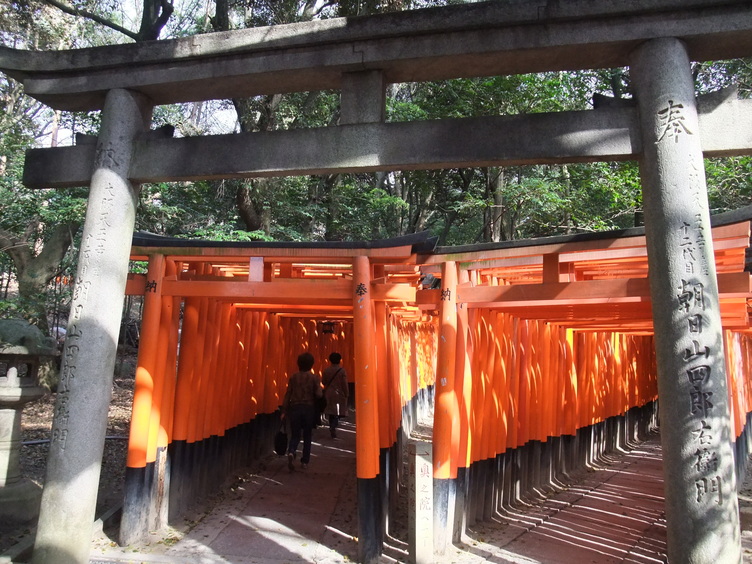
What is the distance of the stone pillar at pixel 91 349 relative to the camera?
162 inches

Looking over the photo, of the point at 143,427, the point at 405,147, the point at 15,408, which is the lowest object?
the point at 143,427

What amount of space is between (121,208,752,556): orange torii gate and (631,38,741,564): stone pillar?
126 centimetres

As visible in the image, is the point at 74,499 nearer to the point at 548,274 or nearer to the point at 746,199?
the point at 548,274

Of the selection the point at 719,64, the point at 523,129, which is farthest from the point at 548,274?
the point at 719,64

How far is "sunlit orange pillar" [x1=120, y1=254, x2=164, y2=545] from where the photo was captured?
598 centimetres

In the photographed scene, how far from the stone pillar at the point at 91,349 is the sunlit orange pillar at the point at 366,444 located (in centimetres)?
237

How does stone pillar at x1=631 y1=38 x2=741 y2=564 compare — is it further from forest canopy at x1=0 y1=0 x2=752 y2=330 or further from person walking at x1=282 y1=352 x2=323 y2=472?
forest canopy at x1=0 y1=0 x2=752 y2=330

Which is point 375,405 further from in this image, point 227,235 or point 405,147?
point 227,235

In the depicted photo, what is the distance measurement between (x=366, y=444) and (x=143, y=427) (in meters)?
2.35

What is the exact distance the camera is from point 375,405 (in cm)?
589

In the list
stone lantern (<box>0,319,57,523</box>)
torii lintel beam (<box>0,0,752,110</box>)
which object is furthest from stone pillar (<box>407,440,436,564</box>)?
stone lantern (<box>0,319,57,523</box>)

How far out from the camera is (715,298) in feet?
11.6

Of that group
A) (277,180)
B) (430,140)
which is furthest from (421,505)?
(277,180)

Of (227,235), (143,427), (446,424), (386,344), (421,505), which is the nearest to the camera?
(421,505)
